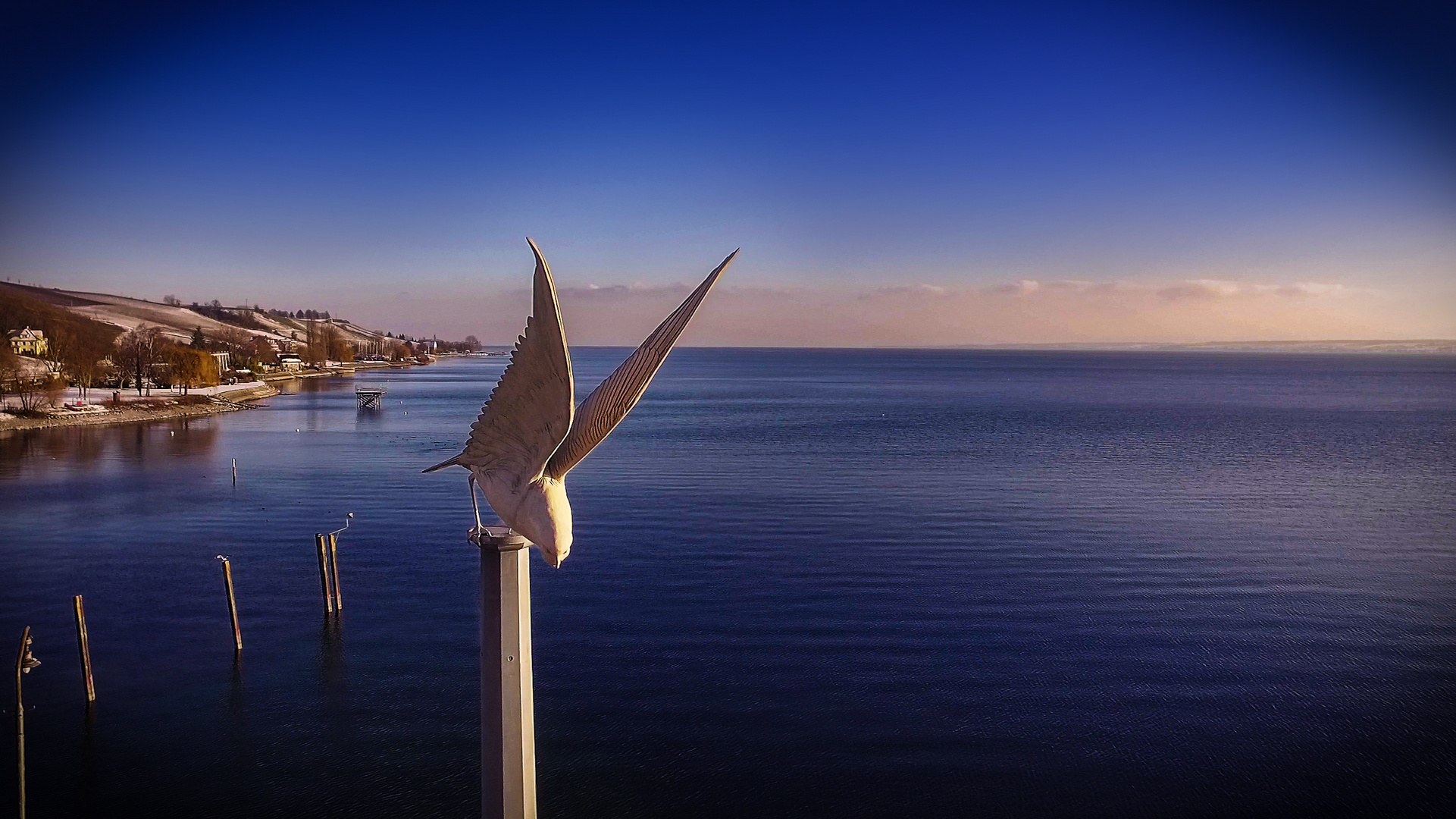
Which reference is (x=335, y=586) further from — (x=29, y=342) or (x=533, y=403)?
(x=29, y=342)

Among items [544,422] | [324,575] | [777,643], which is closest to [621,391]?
[544,422]

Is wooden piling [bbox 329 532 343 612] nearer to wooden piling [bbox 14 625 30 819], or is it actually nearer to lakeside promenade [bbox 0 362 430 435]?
wooden piling [bbox 14 625 30 819]

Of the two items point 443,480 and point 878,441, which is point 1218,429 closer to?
point 878,441

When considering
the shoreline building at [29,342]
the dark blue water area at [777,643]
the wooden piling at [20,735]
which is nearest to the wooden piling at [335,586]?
the dark blue water area at [777,643]

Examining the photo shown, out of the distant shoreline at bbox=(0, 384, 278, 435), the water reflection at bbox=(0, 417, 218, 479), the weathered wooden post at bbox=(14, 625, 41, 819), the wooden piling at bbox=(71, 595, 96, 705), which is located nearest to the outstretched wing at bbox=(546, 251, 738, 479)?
the weathered wooden post at bbox=(14, 625, 41, 819)

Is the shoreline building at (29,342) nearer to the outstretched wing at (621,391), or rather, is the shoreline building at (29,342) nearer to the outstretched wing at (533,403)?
the outstretched wing at (533,403)

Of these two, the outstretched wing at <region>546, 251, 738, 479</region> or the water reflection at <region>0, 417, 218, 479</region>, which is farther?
the water reflection at <region>0, 417, 218, 479</region>

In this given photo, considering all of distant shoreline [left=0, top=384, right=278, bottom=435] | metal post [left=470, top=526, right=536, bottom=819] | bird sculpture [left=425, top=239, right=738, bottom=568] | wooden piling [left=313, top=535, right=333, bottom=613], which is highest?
bird sculpture [left=425, top=239, right=738, bottom=568]

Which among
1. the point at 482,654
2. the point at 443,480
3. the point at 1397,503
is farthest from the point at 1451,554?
the point at 443,480
